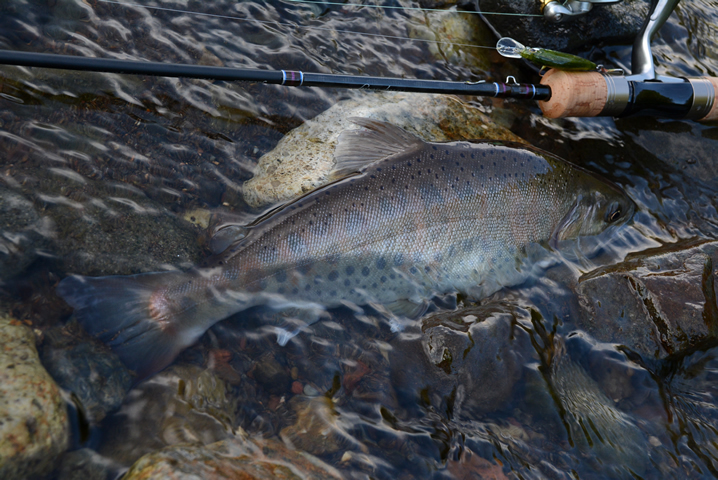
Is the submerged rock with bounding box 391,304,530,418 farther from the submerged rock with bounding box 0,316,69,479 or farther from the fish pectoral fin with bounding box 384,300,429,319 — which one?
the submerged rock with bounding box 0,316,69,479

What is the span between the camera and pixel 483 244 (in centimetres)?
353

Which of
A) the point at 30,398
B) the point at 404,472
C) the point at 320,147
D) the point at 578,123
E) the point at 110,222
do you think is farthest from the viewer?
the point at 578,123

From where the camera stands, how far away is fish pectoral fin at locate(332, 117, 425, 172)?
11.3 feet

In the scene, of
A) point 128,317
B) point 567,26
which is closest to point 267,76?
point 128,317

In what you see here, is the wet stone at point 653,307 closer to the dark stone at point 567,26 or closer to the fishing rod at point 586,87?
the fishing rod at point 586,87

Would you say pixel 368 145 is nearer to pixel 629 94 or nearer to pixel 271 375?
pixel 271 375

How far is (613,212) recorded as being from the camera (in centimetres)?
399

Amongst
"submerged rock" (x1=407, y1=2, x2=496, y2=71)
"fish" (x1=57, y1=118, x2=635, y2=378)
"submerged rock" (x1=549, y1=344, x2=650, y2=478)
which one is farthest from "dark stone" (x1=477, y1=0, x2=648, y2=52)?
"submerged rock" (x1=549, y1=344, x2=650, y2=478)

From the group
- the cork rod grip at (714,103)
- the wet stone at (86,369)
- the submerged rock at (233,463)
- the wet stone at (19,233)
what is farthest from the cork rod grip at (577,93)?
the wet stone at (19,233)

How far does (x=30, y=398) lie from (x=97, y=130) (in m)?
2.01

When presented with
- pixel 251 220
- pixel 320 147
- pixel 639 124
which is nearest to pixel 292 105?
pixel 320 147

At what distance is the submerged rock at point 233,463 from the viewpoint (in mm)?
2221

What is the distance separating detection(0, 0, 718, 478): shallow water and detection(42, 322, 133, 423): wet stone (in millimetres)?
100

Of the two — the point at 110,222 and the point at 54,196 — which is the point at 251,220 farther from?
the point at 54,196
